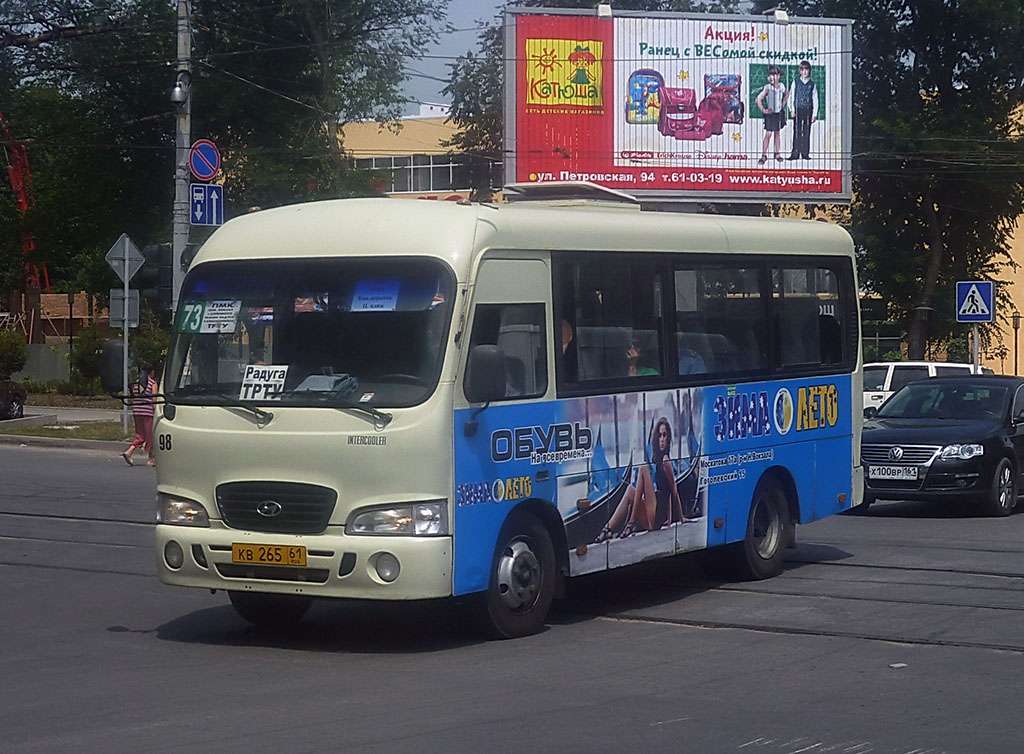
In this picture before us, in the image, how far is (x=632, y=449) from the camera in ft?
34.9

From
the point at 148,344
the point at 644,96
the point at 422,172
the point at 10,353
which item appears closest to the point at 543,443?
the point at 644,96

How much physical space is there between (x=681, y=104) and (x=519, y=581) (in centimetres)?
2608

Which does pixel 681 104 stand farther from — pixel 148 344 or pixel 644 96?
pixel 148 344

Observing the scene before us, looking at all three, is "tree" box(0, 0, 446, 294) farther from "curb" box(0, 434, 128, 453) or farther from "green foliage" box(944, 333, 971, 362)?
"green foliage" box(944, 333, 971, 362)

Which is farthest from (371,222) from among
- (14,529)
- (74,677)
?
(14,529)

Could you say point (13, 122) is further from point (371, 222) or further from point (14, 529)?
point (371, 222)

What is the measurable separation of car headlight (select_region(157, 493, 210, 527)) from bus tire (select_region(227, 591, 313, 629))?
28.0 inches

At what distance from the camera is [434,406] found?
29.2 ft

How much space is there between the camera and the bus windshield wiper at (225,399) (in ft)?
30.2

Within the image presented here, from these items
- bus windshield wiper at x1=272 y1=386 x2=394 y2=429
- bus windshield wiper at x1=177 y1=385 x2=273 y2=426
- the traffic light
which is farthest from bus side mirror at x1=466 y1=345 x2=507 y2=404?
the traffic light

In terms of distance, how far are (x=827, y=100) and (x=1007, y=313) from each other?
19.8m

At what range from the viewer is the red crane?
51219 millimetres

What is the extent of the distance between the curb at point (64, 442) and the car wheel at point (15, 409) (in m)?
3.70

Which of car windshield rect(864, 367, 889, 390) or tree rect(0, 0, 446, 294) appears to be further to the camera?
tree rect(0, 0, 446, 294)
